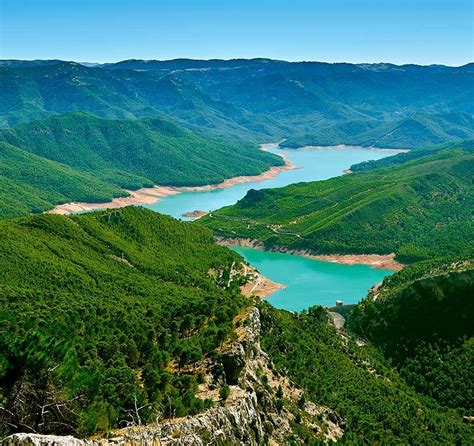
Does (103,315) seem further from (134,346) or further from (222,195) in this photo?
(222,195)

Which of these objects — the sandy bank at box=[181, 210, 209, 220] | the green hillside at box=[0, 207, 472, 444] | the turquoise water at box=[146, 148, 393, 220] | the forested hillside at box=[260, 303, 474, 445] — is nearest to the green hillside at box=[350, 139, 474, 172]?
the turquoise water at box=[146, 148, 393, 220]

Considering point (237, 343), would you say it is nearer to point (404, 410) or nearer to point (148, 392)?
point (148, 392)

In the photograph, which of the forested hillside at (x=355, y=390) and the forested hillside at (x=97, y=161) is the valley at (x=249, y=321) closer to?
the forested hillside at (x=355, y=390)

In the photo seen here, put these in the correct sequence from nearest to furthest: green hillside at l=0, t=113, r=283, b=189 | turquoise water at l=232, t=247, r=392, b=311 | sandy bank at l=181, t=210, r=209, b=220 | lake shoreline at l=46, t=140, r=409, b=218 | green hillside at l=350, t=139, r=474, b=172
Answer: turquoise water at l=232, t=247, r=392, b=311 → sandy bank at l=181, t=210, r=209, b=220 → lake shoreline at l=46, t=140, r=409, b=218 → green hillside at l=0, t=113, r=283, b=189 → green hillside at l=350, t=139, r=474, b=172

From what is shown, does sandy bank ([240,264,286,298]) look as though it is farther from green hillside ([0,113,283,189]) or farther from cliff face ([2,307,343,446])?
green hillside ([0,113,283,189])

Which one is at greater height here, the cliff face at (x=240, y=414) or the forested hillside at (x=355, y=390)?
the cliff face at (x=240, y=414)

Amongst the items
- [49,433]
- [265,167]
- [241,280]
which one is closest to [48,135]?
[265,167]

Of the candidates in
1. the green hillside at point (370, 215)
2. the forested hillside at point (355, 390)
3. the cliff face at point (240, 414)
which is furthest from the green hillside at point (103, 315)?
the green hillside at point (370, 215)
